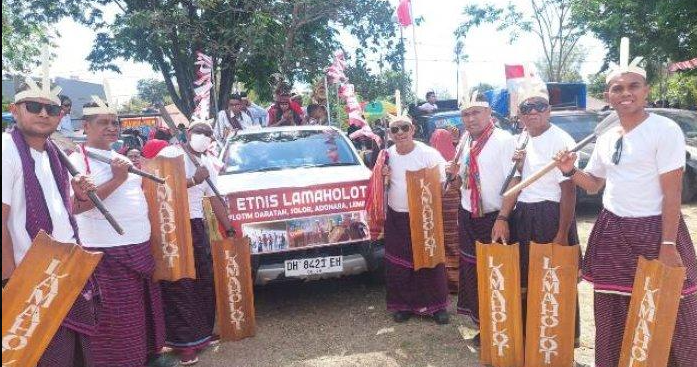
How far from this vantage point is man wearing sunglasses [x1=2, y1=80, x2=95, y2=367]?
2391mm

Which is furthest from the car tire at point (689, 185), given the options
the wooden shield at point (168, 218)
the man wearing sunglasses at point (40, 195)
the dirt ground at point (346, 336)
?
the man wearing sunglasses at point (40, 195)

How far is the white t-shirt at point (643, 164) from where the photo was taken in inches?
103

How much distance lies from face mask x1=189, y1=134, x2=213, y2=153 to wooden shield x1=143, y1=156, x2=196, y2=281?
1.13ft

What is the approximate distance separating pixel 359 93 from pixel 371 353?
28.6 ft

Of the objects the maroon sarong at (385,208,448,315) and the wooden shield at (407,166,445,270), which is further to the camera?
the maroon sarong at (385,208,448,315)

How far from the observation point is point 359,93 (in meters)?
12.0

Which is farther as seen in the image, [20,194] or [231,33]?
[231,33]

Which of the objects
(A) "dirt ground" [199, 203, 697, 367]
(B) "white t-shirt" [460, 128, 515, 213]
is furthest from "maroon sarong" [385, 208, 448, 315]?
(B) "white t-shirt" [460, 128, 515, 213]

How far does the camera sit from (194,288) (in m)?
3.92

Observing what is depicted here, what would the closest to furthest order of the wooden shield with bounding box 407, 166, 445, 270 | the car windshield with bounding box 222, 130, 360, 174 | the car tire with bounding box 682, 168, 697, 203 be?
the wooden shield with bounding box 407, 166, 445, 270 → the car windshield with bounding box 222, 130, 360, 174 → the car tire with bounding box 682, 168, 697, 203

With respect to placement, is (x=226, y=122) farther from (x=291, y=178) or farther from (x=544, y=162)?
(x=544, y=162)

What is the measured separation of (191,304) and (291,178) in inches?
55.3

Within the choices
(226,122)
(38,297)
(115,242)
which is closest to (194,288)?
(115,242)

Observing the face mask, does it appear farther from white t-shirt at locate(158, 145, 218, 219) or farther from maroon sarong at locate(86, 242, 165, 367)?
maroon sarong at locate(86, 242, 165, 367)
